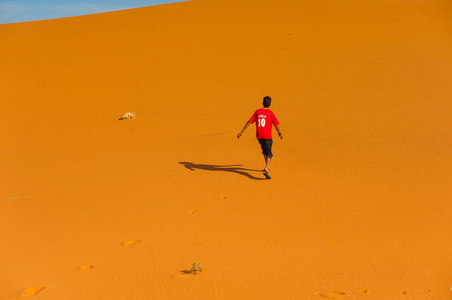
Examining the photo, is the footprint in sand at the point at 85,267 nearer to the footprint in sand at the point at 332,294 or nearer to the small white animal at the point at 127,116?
the footprint in sand at the point at 332,294

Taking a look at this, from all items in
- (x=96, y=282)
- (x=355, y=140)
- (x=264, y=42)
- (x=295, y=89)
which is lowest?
(x=96, y=282)

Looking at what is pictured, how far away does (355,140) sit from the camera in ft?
28.7

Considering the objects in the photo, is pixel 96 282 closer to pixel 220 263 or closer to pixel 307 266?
pixel 220 263

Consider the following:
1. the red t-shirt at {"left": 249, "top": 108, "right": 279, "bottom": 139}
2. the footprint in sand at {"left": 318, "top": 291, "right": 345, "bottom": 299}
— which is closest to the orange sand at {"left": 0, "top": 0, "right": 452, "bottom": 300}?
the footprint in sand at {"left": 318, "top": 291, "right": 345, "bottom": 299}

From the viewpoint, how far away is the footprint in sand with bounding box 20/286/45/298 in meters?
3.92

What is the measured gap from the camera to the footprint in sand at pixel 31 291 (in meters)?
3.92

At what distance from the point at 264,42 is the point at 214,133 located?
1036cm

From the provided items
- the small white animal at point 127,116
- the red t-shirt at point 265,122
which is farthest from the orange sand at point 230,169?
the red t-shirt at point 265,122

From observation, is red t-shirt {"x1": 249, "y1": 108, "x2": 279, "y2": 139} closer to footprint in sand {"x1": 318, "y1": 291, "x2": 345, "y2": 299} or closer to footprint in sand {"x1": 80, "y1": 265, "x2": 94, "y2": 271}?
footprint in sand {"x1": 80, "y1": 265, "x2": 94, "y2": 271}

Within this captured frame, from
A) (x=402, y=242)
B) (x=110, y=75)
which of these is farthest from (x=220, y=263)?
(x=110, y=75)

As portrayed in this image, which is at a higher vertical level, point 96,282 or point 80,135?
point 80,135

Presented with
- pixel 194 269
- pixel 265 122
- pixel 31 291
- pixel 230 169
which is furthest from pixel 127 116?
pixel 194 269

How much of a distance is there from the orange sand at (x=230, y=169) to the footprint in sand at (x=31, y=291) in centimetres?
2

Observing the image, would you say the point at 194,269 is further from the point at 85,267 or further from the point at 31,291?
the point at 31,291
